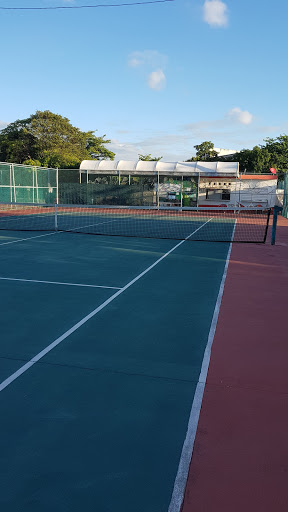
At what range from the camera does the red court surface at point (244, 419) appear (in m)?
2.93

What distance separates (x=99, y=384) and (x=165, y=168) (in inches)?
1484

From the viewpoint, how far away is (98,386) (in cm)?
448

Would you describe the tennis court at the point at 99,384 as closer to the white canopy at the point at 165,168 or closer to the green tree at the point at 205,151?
the white canopy at the point at 165,168

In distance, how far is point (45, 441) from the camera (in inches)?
138

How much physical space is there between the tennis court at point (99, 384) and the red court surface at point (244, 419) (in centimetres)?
19

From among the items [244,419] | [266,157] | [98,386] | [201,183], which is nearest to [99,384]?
[98,386]

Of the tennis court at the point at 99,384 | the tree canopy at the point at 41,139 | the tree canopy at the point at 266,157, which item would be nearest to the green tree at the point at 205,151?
the tree canopy at the point at 266,157

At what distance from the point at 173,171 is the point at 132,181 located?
6896 mm

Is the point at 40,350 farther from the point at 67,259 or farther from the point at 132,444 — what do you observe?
the point at 67,259

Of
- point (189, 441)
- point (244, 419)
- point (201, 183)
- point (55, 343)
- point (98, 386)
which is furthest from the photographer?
point (201, 183)

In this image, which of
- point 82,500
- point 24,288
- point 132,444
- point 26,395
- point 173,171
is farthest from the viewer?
point 173,171

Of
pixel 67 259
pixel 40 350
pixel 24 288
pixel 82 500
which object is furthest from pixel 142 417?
pixel 67 259

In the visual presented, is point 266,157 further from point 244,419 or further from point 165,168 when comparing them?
point 244,419

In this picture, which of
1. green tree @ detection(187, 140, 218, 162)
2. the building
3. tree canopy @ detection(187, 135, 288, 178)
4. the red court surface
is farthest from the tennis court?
green tree @ detection(187, 140, 218, 162)
